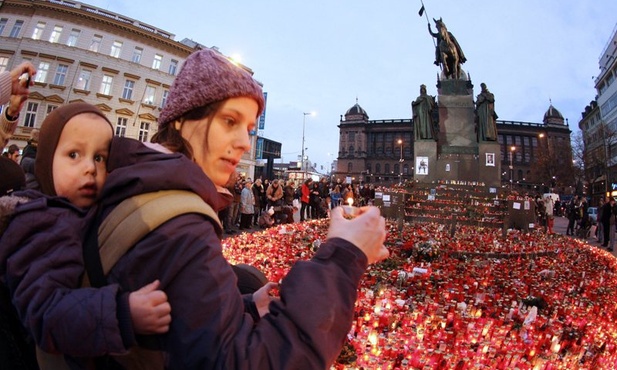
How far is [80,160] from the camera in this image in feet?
4.27

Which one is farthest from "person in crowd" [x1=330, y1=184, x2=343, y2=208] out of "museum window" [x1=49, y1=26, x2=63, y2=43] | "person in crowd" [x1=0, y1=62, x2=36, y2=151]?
"museum window" [x1=49, y1=26, x2=63, y2=43]

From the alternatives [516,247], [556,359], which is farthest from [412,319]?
[516,247]

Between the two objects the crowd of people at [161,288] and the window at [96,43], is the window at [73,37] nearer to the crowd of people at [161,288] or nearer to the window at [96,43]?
the window at [96,43]

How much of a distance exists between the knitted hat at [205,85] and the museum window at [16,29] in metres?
45.1

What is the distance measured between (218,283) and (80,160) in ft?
2.80

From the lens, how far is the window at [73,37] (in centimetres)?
3335

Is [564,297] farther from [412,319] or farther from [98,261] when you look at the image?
[98,261]

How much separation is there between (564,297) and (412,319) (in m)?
2.90

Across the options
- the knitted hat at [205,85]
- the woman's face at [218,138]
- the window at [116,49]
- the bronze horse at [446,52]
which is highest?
the window at [116,49]

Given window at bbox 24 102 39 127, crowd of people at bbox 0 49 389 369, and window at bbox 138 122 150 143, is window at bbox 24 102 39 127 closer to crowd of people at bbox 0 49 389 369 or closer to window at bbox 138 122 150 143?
window at bbox 138 122 150 143

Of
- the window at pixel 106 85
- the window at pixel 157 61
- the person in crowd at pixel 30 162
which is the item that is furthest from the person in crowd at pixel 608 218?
the window at pixel 157 61

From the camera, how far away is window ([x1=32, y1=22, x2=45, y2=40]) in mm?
32781

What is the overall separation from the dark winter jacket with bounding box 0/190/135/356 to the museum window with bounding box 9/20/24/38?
149ft

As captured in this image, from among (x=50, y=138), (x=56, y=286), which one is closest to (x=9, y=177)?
(x=50, y=138)
